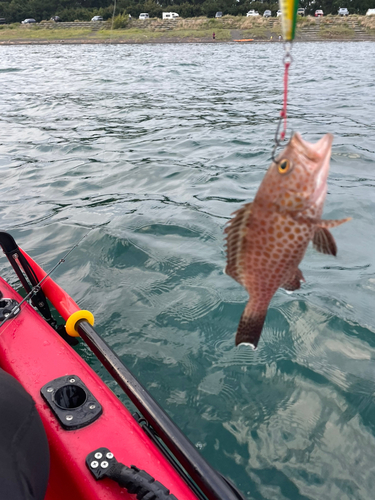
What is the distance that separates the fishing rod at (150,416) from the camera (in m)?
2.37

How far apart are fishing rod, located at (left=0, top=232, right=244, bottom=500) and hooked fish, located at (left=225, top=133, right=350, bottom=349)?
1.62m

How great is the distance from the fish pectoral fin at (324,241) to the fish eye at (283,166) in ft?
0.69

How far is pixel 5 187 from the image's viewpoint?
857 centimetres

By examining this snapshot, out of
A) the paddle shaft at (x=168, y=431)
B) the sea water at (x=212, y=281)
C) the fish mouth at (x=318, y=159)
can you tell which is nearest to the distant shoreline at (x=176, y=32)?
the sea water at (x=212, y=281)

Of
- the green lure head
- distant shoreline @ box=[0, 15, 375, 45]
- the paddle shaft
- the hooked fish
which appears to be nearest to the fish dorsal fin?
the hooked fish

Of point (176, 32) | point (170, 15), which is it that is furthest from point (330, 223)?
point (170, 15)

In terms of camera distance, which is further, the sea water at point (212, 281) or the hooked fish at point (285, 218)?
the sea water at point (212, 281)

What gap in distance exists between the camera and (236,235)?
133 cm

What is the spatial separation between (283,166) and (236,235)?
0.26 metres

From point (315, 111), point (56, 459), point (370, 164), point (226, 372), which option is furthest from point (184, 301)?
point (315, 111)

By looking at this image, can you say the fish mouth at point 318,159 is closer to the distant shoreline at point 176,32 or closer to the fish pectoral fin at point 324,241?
the fish pectoral fin at point 324,241

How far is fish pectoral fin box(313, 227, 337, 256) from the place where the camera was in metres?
1.26

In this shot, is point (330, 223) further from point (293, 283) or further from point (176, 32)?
point (176, 32)

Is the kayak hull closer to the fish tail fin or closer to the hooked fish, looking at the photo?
the fish tail fin
